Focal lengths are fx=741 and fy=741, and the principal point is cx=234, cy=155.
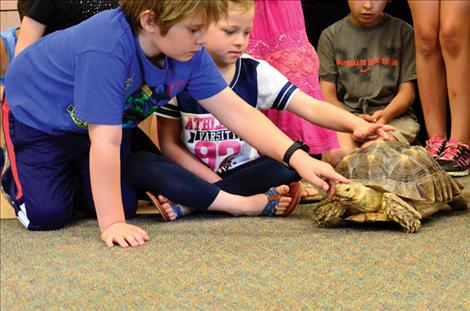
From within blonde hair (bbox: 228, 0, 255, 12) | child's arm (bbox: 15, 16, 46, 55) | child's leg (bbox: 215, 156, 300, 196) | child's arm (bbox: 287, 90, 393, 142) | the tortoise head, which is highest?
blonde hair (bbox: 228, 0, 255, 12)

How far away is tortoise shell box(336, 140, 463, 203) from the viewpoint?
1511 mm

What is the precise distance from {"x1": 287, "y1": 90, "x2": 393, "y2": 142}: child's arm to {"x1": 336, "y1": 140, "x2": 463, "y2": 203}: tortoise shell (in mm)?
31

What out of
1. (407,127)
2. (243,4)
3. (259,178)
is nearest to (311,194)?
(259,178)

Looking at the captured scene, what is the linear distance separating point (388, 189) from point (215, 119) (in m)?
0.47

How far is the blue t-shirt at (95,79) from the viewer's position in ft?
4.61

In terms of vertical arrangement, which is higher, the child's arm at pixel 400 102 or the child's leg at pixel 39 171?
the child's leg at pixel 39 171

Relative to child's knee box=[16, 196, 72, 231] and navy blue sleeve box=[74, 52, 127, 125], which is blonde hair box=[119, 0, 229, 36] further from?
child's knee box=[16, 196, 72, 231]

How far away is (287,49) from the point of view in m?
2.01

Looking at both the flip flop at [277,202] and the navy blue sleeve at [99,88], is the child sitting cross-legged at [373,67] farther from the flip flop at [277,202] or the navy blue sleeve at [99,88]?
the navy blue sleeve at [99,88]

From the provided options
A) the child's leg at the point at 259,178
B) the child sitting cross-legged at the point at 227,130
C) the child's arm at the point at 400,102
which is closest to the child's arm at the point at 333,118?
the child sitting cross-legged at the point at 227,130

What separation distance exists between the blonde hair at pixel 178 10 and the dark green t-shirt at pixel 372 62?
3.72 ft

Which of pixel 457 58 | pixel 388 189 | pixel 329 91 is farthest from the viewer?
pixel 329 91

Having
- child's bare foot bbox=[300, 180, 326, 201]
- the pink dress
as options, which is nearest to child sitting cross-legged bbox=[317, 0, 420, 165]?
the pink dress

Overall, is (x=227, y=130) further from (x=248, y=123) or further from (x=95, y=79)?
(x=95, y=79)
